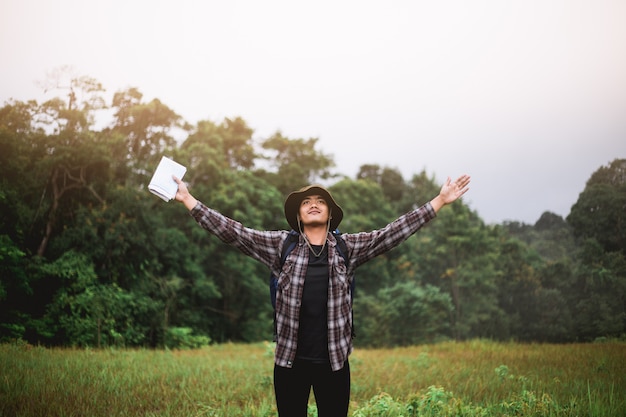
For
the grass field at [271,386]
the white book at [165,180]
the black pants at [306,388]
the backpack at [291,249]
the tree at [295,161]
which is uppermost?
the tree at [295,161]

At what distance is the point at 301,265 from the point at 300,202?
22.1 inches

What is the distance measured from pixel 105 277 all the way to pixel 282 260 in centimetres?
1231

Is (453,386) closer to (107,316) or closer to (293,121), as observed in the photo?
(107,316)

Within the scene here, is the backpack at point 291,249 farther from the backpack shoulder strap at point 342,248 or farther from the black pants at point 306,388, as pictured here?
the black pants at point 306,388

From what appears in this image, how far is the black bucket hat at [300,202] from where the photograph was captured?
3322 mm

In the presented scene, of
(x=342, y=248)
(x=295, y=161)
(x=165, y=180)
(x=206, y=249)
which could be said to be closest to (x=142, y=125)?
(x=206, y=249)

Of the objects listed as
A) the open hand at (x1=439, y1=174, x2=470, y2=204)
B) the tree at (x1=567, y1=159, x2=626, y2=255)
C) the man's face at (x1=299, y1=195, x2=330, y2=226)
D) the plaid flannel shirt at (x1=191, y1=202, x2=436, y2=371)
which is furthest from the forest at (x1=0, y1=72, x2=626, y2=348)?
the man's face at (x1=299, y1=195, x2=330, y2=226)

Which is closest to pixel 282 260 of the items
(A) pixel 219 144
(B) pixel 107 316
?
(B) pixel 107 316

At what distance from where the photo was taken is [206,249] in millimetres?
19109

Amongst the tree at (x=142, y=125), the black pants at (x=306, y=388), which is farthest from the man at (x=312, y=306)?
the tree at (x=142, y=125)

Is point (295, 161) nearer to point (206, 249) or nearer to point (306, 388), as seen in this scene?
point (206, 249)

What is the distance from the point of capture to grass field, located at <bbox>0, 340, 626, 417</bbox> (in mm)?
4395

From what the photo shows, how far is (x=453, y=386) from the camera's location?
6113 millimetres

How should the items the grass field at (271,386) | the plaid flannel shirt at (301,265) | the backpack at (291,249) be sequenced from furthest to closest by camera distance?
the grass field at (271,386)
the backpack at (291,249)
the plaid flannel shirt at (301,265)
